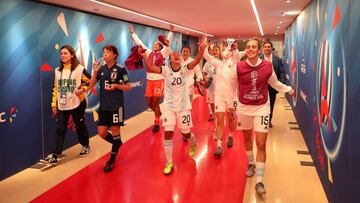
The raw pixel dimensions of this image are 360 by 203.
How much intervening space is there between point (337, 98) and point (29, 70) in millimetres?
3928

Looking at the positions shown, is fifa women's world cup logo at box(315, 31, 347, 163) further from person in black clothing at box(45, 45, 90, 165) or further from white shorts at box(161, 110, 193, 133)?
person in black clothing at box(45, 45, 90, 165)

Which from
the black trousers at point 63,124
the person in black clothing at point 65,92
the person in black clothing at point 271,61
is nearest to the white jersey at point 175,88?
the person in black clothing at point 65,92

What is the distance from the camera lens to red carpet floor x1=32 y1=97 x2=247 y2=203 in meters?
3.62

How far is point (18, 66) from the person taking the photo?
4.45 metres

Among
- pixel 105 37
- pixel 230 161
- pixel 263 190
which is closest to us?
pixel 263 190

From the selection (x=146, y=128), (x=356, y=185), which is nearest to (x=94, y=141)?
(x=146, y=128)

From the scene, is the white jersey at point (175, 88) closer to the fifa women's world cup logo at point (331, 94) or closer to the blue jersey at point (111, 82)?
the blue jersey at point (111, 82)

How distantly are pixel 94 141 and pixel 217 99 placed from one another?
250 cm

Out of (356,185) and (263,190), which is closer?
(356,185)

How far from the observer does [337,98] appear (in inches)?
117

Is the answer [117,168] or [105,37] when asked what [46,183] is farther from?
[105,37]

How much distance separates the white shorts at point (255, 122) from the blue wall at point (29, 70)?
2.92 m

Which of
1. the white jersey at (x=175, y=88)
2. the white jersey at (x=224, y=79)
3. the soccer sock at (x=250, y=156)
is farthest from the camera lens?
the white jersey at (x=224, y=79)

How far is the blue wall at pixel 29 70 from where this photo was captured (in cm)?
424
